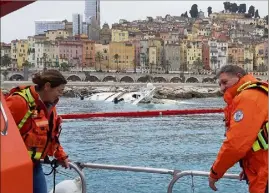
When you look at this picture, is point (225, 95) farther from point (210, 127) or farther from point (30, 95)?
point (210, 127)

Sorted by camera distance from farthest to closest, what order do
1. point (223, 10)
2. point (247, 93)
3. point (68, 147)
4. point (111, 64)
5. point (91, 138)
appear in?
1. point (223, 10)
2. point (111, 64)
3. point (91, 138)
4. point (68, 147)
5. point (247, 93)

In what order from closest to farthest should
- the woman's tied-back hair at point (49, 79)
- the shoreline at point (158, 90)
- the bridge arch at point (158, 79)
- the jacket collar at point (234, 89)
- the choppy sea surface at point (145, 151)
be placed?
the jacket collar at point (234, 89) → the woman's tied-back hair at point (49, 79) → the choppy sea surface at point (145, 151) → the shoreline at point (158, 90) → the bridge arch at point (158, 79)

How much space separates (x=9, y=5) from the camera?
62.9 inches

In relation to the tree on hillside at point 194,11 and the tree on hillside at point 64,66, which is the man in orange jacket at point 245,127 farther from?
the tree on hillside at point 194,11

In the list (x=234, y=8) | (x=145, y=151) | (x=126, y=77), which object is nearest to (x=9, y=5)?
(x=145, y=151)

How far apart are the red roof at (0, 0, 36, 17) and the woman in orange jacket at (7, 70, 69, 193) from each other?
0.84 metres

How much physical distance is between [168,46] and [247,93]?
123 m

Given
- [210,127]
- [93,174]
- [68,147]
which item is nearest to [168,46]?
[210,127]

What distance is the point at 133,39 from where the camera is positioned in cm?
13062

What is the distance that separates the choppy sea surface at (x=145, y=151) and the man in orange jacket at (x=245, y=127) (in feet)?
6.44

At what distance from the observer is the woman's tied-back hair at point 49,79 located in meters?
2.56

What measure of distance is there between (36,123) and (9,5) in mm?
1035

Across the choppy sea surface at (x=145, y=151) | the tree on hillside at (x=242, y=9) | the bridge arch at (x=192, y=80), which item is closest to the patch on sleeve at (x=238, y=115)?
the choppy sea surface at (x=145, y=151)

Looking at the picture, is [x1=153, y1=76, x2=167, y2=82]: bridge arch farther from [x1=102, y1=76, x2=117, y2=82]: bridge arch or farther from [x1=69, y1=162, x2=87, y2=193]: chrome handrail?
[x1=69, y1=162, x2=87, y2=193]: chrome handrail
